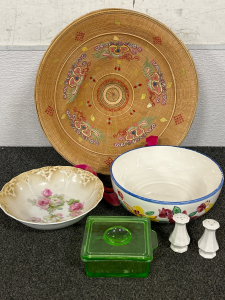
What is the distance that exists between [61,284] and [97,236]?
98mm

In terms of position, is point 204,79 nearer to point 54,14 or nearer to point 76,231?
point 54,14

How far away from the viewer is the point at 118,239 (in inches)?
21.4

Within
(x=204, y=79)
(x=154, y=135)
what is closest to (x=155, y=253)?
(x=154, y=135)

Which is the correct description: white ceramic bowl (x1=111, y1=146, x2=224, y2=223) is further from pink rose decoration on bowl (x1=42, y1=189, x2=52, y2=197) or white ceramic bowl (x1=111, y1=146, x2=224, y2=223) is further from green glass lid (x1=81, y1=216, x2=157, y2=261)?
pink rose decoration on bowl (x1=42, y1=189, x2=52, y2=197)

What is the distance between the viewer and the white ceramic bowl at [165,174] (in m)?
0.70

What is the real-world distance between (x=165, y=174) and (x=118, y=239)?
0.28 metres

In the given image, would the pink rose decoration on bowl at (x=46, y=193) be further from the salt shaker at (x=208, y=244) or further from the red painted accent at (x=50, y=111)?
→ the salt shaker at (x=208, y=244)

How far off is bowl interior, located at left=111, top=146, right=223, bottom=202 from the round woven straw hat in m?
0.07

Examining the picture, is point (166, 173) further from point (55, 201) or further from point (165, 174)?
point (55, 201)

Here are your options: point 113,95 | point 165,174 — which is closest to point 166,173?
point 165,174

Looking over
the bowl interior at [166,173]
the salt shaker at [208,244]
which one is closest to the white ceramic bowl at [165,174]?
the bowl interior at [166,173]

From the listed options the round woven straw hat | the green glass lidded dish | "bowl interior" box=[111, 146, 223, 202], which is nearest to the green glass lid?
the green glass lidded dish

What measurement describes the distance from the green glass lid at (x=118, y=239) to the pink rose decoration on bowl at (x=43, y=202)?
0.14 meters

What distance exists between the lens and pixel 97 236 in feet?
1.82
